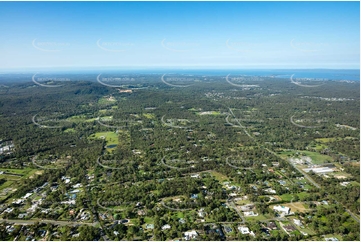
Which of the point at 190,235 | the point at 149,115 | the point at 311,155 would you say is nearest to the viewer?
the point at 190,235

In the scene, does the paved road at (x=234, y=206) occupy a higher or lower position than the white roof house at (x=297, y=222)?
higher

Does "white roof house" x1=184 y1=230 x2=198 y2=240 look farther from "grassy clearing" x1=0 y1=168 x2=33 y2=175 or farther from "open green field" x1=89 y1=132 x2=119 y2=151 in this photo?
"open green field" x1=89 y1=132 x2=119 y2=151

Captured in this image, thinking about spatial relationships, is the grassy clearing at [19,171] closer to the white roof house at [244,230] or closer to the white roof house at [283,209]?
the white roof house at [244,230]

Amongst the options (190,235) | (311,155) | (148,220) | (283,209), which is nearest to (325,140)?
(311,155)

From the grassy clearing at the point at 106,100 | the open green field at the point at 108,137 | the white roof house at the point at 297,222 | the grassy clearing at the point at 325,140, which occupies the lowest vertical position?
the white roof house at the point at 297,222

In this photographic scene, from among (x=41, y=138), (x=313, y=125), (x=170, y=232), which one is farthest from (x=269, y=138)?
(x=41, y=138)

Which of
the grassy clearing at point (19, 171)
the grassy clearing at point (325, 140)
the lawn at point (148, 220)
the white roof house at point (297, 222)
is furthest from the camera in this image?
the grassy clearing at point (325, 140)

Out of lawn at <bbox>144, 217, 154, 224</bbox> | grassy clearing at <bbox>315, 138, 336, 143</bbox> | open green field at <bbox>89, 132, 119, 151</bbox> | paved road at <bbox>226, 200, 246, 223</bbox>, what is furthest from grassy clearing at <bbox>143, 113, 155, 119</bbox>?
lawn at <bbox>144, 217, 154, 224</bbox>

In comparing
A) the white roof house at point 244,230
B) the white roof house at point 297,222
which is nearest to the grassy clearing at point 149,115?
the white roof house at point 244,230

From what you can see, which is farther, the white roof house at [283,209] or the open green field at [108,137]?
the open green field at [108,137]

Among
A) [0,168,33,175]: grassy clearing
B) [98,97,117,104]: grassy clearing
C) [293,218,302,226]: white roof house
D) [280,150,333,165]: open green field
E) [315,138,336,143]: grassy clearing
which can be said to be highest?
[98,97,117,104]: grassy clearing

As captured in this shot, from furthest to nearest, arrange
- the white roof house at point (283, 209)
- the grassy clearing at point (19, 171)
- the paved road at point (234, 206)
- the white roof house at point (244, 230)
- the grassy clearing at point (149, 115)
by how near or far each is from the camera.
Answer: the grassy clearing at point (149, 115), the grassy clearing at point (19, 171), the white roof house at point (283, 209), the paved road at point (234, 206), the white roof house at point (244, 230)

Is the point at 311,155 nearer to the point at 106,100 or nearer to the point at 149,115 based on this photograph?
the point at 149,115
